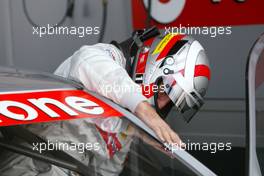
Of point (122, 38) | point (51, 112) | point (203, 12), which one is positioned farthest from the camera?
point (122, 38)

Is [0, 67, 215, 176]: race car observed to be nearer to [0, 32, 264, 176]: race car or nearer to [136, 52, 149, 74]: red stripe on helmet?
[0, 32, 264, 176]: race car

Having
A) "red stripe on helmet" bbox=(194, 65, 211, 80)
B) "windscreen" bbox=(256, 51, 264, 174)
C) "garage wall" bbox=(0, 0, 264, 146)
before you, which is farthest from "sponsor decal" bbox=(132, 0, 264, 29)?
"red stripe on helmet" bbox=(194, 65, 211, 80)

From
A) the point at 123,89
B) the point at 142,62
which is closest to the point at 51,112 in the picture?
the point at 123,89

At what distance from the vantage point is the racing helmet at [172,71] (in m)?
1.96

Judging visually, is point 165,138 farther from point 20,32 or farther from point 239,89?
point 20,32

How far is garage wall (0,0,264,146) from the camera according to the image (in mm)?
3910

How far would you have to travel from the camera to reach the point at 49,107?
4.91 feet

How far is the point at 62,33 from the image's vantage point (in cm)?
421

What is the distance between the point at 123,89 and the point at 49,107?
31 centimetres

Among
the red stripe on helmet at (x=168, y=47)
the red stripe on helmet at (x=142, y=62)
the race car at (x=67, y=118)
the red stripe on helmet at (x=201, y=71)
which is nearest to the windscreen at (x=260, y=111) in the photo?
the race car at (x=67, y=118)

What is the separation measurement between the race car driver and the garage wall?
72.0 inches

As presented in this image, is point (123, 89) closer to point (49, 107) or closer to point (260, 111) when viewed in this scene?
point (49, 107)

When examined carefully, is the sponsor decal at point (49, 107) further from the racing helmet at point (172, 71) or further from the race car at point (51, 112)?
the racing helmet at point (172, 71)

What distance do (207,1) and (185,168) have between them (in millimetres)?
2479
